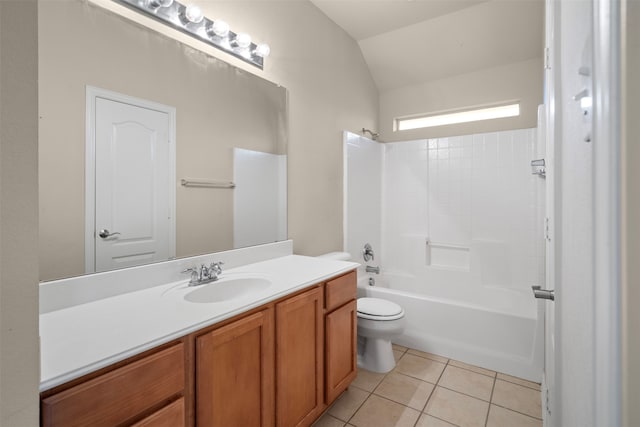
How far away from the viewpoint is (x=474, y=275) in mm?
3041

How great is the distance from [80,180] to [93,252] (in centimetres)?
29

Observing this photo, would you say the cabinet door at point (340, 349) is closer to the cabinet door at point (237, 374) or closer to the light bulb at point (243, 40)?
the cabinet door at point (237, 374)

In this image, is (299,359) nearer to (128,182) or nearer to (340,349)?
(340,349)

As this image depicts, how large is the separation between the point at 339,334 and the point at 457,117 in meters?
2.65

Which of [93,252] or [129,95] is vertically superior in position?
[129,95]

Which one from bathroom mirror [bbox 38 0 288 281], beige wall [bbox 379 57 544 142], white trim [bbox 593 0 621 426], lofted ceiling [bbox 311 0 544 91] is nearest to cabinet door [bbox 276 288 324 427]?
bathroom mirror [bbox 38 0 288 281]

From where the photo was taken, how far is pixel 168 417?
904mm

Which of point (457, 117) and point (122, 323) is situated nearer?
point (122, 323)

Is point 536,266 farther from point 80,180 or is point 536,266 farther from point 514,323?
point 80,180

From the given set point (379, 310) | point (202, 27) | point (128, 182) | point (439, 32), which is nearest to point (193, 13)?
point (202, 27)

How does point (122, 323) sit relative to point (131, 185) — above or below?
below

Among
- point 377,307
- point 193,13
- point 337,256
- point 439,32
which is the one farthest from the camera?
point 439,32

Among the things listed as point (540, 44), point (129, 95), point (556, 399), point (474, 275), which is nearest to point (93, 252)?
point (129, 95)

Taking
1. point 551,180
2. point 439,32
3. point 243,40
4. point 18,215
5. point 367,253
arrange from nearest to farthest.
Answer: point 18,215 → point 551,180 → point 243,40 → point 439,32 → point 367,253
